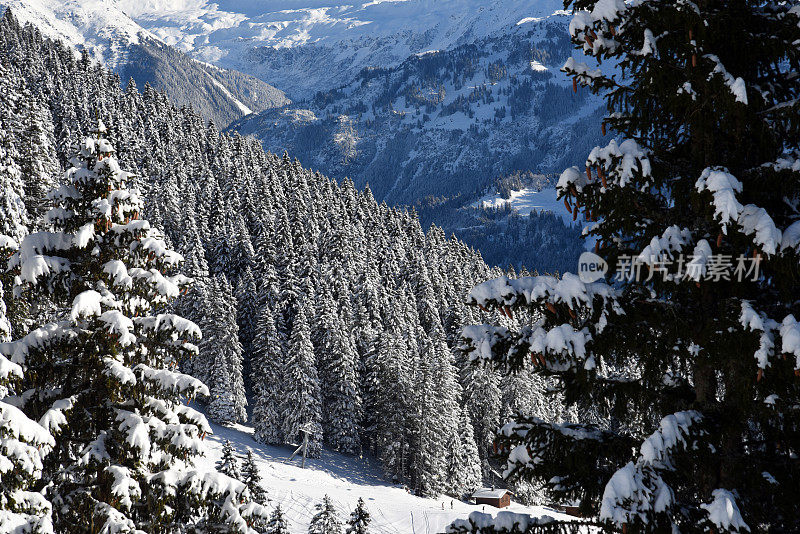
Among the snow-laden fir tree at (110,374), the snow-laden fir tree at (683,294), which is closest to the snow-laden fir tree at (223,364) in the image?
the snow-laden fir tree at (110,374)

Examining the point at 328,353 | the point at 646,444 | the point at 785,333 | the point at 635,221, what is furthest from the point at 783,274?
the point at 328,353

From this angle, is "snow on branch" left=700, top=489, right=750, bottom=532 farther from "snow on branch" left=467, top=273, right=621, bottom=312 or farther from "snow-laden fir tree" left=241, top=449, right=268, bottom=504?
"snow-laden fir tree" left=241, top=449, right=268, bottom=504

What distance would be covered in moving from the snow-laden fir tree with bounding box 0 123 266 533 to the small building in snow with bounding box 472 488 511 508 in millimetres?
48498

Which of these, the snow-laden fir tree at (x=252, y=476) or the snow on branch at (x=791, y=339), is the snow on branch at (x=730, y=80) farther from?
the snow-laden fir tree at (x=252, y=476)

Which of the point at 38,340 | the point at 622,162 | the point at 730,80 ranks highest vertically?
the point at 730,80

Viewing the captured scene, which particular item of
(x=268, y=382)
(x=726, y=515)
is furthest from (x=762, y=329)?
(x=268, y=382)

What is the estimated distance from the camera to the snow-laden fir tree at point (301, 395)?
5653 centimetres

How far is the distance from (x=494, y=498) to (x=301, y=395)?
20635 millimetres

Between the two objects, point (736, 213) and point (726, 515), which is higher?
point (736, 213)

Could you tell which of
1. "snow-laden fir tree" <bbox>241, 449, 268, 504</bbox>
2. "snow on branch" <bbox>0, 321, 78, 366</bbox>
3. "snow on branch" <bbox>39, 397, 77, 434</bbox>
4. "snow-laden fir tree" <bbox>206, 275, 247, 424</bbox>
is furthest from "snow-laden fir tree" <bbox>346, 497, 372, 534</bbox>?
"snow-laden fir tree" <bbox>206, 275, 247, 424</bbox>

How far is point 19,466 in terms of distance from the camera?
7.63 metres

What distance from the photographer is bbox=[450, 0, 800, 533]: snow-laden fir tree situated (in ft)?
16.6

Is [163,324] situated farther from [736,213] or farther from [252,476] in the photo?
[252,476]

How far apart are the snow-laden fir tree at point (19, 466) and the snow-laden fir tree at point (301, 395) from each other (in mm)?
49036
